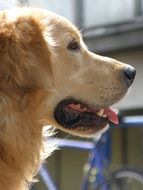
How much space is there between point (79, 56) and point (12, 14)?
48 cm

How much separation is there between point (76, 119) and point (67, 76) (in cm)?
25

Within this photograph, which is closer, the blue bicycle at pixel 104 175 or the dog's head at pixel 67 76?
the dog's head at pixel 67 76

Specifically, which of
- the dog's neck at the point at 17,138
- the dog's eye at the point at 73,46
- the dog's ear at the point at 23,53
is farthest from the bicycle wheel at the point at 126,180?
the dog's ear at the point at 23,53

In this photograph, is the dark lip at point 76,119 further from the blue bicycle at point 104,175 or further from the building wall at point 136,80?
the building wall at point 136,80

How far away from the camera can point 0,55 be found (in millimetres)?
3572

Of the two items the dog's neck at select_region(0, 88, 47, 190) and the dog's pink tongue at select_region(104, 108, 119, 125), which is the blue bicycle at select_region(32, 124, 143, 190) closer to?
the dog's pink tongue at select_region(104, 108, 119, 125)

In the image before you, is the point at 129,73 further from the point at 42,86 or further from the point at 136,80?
the point at 136,80

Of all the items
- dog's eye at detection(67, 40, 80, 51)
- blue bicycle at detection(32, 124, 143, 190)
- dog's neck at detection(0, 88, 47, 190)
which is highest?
Answer: dog's eye at detection(67, 40, 80, 51)

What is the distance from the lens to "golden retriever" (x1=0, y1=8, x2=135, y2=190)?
11.8 ft

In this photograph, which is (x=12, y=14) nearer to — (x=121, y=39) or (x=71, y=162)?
(x=121, y=39)

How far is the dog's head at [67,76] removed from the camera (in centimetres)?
372

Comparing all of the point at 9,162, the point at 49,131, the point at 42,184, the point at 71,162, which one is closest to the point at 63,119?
the point at 49,131

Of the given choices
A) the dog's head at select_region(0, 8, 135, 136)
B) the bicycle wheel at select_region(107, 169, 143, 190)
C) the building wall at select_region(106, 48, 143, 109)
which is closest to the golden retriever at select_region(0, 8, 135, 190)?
the dog's head at select_region(0, 8, 135, 136)

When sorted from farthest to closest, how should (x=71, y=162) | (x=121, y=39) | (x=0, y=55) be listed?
(x=71, y=162)
(x=121, y=39)
(x=0, y=55)
